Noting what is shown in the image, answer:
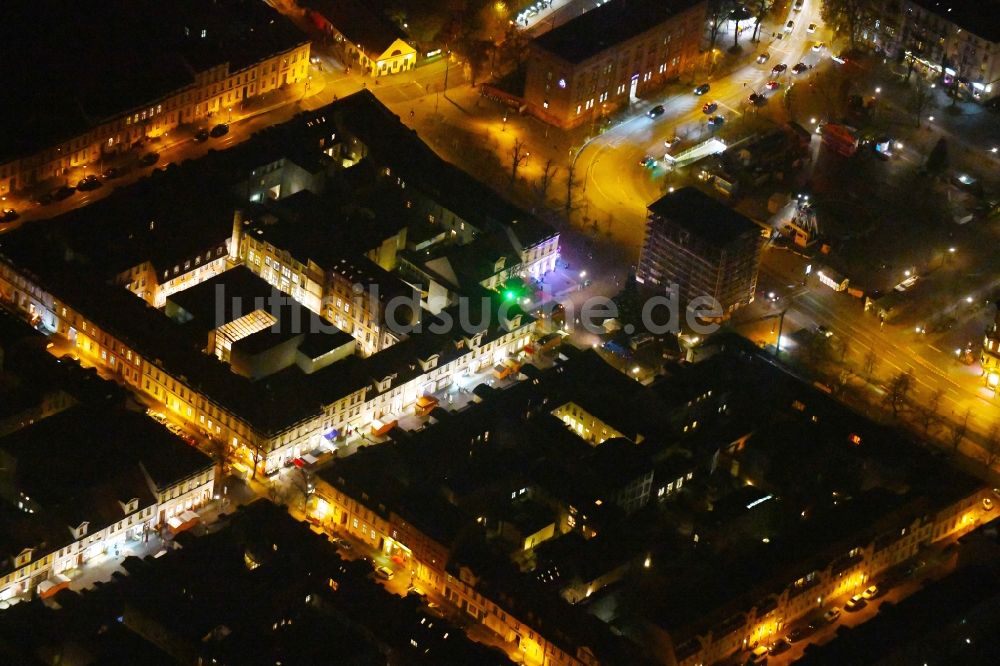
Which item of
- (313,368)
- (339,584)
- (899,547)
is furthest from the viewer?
(313,368)

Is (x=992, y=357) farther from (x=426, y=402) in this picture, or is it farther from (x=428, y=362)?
(x=426, y=402)

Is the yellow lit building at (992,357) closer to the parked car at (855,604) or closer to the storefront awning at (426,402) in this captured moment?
the parked car at (855,604)

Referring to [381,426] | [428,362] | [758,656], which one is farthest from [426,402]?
[758,656]

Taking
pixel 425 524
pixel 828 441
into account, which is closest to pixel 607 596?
pixel 425 524

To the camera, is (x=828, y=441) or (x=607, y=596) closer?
(x=607, y=596)

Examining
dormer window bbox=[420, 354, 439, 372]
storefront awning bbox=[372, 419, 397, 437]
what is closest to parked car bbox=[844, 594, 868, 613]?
storefront awning bbox=[372, 419, 397, 437]

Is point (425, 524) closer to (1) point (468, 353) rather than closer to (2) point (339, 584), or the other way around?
(2) point (339, 584)

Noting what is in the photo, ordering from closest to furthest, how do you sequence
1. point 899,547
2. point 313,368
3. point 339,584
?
point 339,584 → point 899,547 → point 313,368
